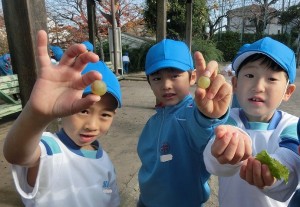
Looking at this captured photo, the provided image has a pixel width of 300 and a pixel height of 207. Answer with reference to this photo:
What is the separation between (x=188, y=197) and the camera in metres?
1.73

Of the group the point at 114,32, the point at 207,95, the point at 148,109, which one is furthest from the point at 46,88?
the point at 114,32

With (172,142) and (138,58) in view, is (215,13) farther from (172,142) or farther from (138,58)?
(172,142)

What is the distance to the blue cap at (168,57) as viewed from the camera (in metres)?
1.76

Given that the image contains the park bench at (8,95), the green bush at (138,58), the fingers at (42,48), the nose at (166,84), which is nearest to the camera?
the fingers at (42,48)

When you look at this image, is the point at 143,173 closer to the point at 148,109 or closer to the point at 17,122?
the point at 17,122

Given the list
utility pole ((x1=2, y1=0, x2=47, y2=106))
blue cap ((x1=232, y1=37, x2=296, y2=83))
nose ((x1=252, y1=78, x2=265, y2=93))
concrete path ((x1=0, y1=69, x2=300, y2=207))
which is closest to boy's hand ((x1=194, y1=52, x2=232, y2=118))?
nose ((x1=252, y1=78, x2=265, y2=93))

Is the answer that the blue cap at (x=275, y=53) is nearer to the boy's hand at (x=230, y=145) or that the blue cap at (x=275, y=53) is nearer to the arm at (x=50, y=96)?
the boy's hand at (x=230, y=145)

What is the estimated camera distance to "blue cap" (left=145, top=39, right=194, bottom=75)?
1762mm

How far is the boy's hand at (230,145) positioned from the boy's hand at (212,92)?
6.6 inches

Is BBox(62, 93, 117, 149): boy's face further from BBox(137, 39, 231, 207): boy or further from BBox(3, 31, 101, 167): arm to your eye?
BBox(137, 39, 231, 207): boy

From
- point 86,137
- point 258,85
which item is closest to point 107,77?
point 86,137

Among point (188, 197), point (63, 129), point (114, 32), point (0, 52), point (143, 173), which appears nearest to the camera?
point (63, 129)

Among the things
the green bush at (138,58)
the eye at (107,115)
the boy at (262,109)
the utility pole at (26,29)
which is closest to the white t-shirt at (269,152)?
the boy at (262,109)

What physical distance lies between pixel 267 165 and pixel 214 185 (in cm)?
213
